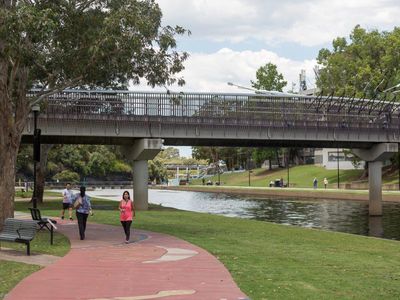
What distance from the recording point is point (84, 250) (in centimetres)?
1516

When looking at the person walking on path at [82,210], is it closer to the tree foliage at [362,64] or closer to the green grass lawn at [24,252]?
the green grass lawn at [24,252]

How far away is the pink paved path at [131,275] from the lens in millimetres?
9398

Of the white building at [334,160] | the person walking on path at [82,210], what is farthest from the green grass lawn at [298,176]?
the person walking on path at [82,210]

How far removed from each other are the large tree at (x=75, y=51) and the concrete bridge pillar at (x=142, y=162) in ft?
56.2

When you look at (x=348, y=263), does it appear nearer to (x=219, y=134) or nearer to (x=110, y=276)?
(x=110, y=276)

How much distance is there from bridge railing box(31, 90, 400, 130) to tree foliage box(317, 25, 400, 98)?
95.4ft

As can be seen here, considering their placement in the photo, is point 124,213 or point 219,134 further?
point 219,134

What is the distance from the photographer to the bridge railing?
36.8 meters

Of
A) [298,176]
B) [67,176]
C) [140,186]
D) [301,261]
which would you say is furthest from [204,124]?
[67,176]

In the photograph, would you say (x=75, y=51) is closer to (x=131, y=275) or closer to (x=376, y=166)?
(x=131, y=275)

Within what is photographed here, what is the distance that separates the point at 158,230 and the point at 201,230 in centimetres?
164

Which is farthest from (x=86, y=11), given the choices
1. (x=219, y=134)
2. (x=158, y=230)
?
(x=219, y=134)

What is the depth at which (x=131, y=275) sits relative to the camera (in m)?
11.3

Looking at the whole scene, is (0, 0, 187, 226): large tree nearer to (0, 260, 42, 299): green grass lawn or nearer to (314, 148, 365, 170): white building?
(0, 260, 42, 299): green grass lawn
